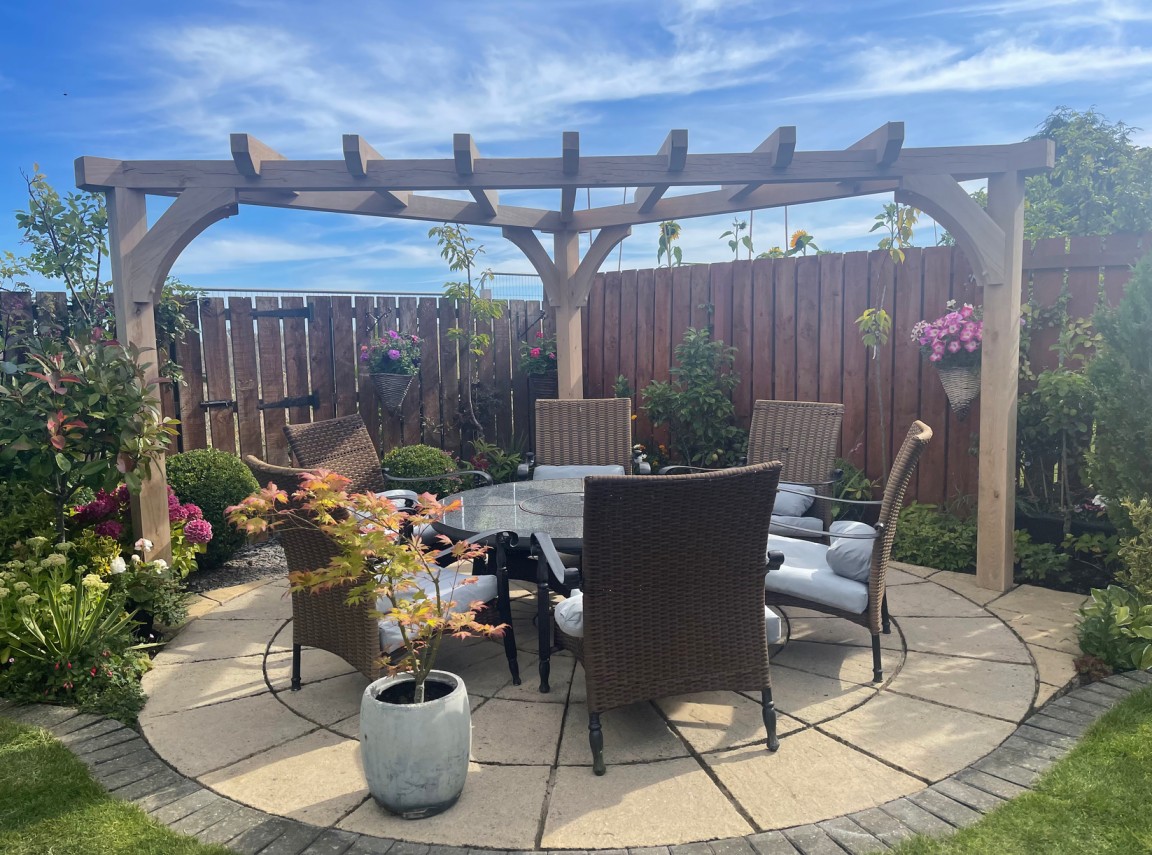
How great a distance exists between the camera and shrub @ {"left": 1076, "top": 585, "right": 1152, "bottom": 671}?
2.65 meters

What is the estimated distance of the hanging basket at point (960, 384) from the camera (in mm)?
4203

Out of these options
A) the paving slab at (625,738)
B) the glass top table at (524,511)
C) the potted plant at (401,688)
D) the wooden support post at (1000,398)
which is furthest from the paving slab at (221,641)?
the wooden support post at (1000,398)

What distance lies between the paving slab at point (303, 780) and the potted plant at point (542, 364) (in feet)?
14.6

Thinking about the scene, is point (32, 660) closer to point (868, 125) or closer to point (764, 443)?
point (764, 443)

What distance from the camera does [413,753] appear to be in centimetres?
189

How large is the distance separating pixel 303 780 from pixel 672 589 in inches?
46.5

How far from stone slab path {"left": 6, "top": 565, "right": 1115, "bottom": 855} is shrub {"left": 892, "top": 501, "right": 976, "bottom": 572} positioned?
0.91 metres

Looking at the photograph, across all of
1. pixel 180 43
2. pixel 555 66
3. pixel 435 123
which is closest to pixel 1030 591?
pixel 555 66

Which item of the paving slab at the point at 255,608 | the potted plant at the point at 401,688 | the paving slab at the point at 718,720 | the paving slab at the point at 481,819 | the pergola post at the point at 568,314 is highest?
the pergola post at the point at 568,314

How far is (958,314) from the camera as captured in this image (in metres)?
4.15

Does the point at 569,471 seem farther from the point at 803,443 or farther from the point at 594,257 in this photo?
the point at 594,257

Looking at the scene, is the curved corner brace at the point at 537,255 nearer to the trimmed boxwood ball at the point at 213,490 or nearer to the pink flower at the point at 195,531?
the trimmed boxwood ball at the point at 213,490

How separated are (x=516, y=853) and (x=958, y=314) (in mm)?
3669

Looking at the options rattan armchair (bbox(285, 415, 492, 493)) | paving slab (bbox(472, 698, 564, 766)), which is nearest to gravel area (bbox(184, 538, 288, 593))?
rattan armchair (bbox(285, 415, 492, 493))
